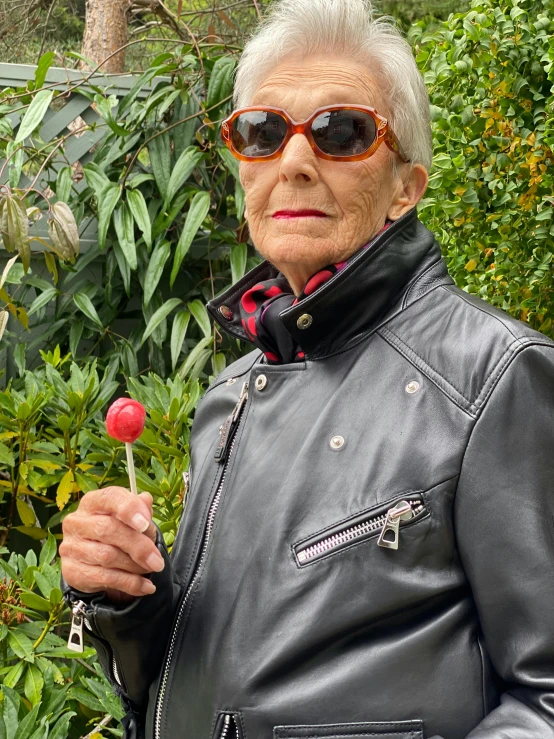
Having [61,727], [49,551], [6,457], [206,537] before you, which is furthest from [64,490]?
[206,537]

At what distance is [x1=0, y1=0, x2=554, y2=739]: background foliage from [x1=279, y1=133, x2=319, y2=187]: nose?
3.13ft

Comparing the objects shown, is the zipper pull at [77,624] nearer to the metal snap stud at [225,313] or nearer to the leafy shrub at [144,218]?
the metal snap stud at [225,313]

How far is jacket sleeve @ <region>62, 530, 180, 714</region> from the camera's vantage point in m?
1.46

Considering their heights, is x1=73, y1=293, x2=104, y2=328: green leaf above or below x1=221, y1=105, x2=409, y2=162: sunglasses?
below

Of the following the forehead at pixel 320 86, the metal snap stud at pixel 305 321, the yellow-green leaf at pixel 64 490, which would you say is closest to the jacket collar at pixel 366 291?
the metal snap stud at pixel 305 321

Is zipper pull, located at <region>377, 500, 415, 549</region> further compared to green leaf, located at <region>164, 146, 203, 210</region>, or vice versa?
green leaf, located at <region>164, 146, 203, 210</region>

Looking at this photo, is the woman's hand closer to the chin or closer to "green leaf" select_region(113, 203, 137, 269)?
the chin

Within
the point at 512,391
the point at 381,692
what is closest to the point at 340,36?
the point at 512,391

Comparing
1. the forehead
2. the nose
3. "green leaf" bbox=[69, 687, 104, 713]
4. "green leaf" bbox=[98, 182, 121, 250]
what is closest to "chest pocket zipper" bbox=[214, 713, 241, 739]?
the nose

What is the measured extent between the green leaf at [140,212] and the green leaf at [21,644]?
5.35ft

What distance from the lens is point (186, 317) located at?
147 inches

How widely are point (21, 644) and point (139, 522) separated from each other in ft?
5.24

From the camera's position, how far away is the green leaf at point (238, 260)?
3686mm

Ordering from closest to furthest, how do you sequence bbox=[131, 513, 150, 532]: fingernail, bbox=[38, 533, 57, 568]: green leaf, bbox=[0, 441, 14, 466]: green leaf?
bbox=[131, 513, 150, 532]: fingernail
bbox=[38, 533, 57, 568]: green leaf
bbox=[0, 441, 14, 466]: green leaf
